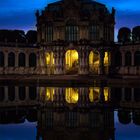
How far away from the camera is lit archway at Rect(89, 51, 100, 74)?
72.6 metres

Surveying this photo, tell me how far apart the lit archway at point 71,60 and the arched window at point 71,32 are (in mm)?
4132

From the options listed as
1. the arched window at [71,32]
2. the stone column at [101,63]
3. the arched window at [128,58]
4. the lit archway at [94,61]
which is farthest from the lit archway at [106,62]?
the arched window at [71,32]

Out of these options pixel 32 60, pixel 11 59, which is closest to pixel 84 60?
pixel 32 60

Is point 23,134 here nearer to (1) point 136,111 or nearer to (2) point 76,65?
(1) point 136,111

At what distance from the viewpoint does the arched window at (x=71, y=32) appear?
7175cm

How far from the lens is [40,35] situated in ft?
243

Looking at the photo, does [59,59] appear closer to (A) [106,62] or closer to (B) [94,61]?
(B) [94,61]

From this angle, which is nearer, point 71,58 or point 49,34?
point 49,34

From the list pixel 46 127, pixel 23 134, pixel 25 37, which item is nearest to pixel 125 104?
pixel 46 127

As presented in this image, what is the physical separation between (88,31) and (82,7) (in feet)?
19.8

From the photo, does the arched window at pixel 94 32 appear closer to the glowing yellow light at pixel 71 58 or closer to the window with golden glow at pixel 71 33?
the window with golden glow at pixel 71 33

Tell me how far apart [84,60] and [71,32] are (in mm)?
5430

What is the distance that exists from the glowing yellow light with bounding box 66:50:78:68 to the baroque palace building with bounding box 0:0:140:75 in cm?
22

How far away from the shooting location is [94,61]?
75.8 m
